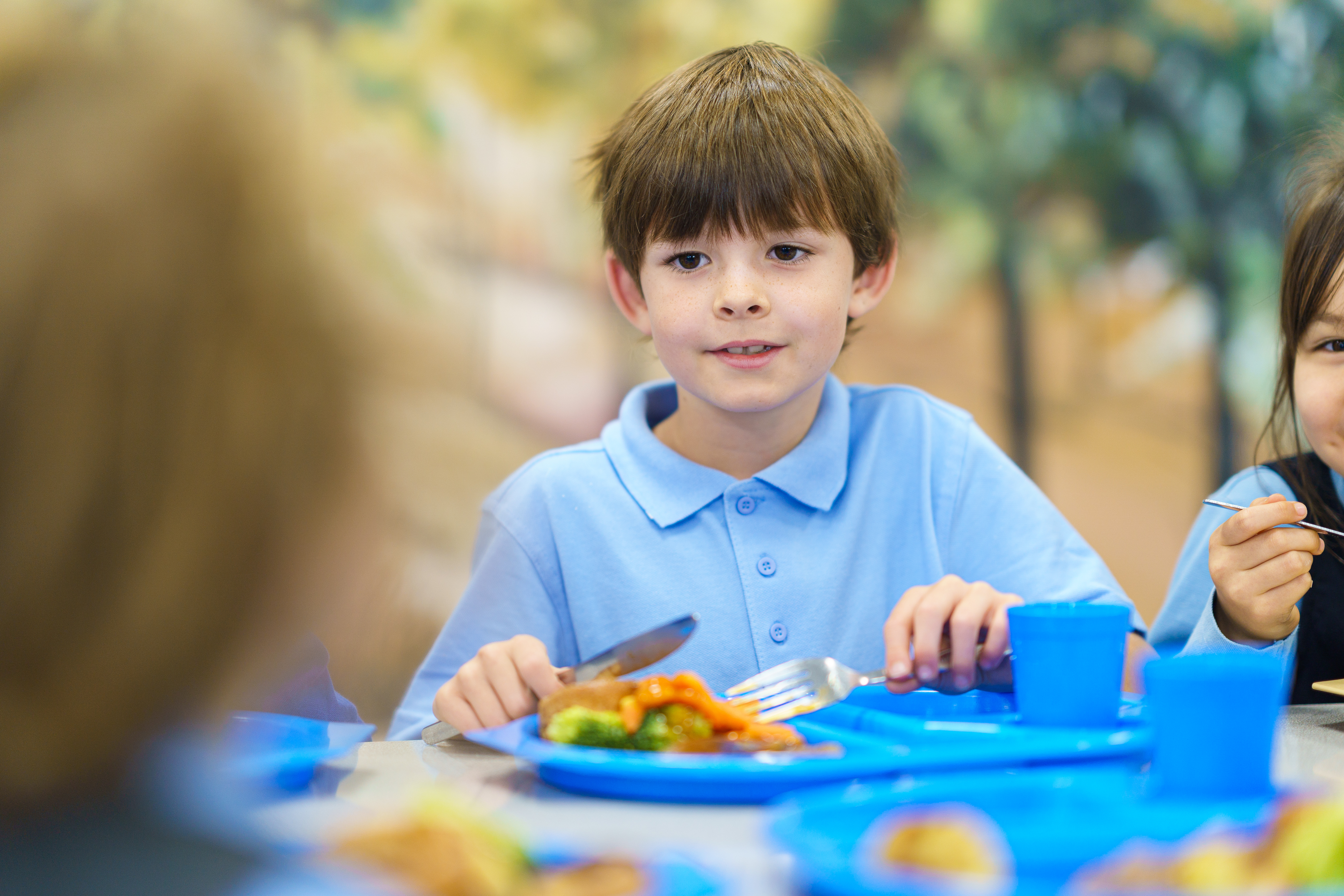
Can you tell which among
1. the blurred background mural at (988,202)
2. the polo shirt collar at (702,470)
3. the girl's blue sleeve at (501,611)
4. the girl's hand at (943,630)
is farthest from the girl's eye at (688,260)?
the blurred background mural at (988,202)

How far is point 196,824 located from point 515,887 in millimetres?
168

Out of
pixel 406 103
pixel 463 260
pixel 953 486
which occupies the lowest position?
pixel 953 486

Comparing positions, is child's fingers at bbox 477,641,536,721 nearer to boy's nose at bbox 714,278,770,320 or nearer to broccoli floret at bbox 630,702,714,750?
broccoli floret at bbox 630,702,714,750

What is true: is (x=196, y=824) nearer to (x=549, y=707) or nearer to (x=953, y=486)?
(x=549, y=707)

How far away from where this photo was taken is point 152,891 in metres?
0.39

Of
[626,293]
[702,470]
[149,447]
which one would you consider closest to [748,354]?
[702,470]

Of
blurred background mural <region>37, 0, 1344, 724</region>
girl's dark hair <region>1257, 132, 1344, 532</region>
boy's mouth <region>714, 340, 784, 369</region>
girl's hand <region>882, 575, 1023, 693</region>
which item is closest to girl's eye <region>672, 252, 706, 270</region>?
boy's mouth <region>714, 340, 784, 369</region>

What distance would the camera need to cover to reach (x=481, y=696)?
3.46 feet

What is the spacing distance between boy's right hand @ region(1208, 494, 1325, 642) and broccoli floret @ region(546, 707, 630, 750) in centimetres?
78

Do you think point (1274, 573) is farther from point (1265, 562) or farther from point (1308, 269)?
point (1308, 269)

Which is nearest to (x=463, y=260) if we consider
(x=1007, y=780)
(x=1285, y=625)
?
(x=1285, y=625)

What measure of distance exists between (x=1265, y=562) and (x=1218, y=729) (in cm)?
62

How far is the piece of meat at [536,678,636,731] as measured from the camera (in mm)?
892

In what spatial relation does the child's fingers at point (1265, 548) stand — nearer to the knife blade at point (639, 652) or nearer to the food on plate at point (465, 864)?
the knife blade at point (639, 652)
